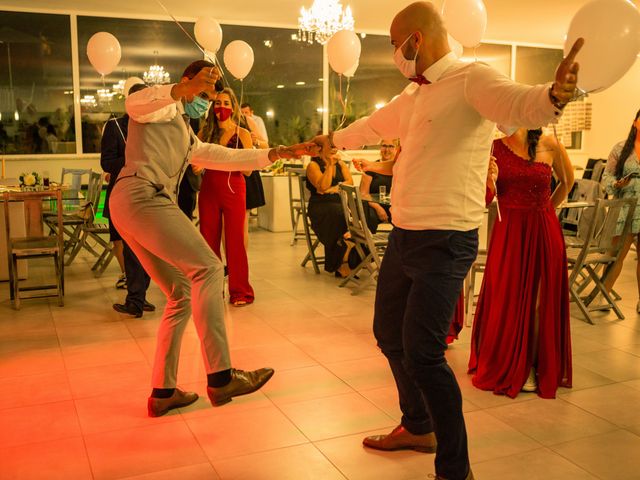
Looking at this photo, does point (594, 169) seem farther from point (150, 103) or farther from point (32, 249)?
point (150, 103)

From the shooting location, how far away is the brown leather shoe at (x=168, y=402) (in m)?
3.14

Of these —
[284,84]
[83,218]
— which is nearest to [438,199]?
[83,218]

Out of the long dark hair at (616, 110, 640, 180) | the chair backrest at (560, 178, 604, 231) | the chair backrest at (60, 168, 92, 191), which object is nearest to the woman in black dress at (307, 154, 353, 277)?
the chair backrest at (560, 178, 604, 231)

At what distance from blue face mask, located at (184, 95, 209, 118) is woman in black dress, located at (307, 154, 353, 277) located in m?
3.32

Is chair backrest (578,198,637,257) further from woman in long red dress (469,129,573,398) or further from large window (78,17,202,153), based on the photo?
large window (78,17,202,153)

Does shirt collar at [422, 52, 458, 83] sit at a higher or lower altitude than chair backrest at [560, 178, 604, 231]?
higher

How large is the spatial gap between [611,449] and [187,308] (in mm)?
1942

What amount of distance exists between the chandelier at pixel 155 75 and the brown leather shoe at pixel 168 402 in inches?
330

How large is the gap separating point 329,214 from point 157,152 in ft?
11.6

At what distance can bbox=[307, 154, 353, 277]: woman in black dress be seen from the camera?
6.42 m

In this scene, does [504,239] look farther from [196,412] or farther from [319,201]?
[319,201]

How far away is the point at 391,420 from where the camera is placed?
3.08m

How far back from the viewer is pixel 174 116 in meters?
3.04

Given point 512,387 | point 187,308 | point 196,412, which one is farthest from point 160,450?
point 512,387
